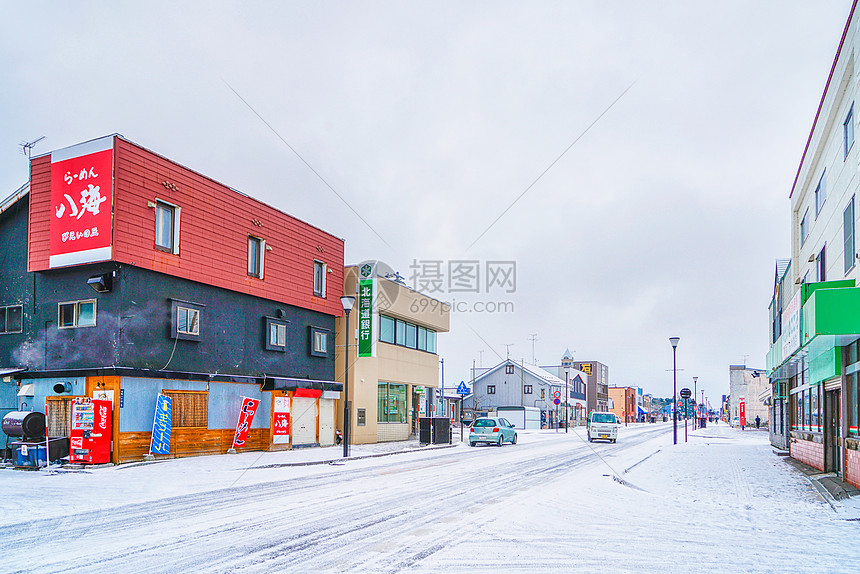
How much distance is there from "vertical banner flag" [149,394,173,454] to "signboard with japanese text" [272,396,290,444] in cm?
525

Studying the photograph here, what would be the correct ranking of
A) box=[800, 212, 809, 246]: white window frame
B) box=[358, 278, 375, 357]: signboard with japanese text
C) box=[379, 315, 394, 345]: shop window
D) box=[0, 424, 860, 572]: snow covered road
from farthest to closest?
box=[379, 315, 394, 345]: shop window < box=[358, 278, 375, 357]: signboard with japanese text < box=[800, 212, 809, 246]: white window frame < box=[0, 424, 860, 572]: snow covered road

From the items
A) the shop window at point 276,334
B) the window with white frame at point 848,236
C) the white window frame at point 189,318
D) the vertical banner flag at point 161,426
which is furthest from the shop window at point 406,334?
the window with white frame at point 848,236

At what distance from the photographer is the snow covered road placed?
25.8 feet

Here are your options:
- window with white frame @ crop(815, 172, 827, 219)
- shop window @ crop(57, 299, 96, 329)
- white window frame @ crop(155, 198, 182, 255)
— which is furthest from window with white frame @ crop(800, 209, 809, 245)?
shop window @ crop(57, 299, 96, 329)

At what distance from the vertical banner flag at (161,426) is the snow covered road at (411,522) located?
2364 millimetres

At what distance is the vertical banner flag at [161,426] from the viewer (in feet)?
69.2

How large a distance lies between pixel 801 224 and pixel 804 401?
7330 millimetres

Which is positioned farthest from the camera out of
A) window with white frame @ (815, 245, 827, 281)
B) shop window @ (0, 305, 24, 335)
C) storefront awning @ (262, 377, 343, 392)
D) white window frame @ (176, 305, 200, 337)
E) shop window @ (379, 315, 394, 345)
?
shop window @ (379, 315, 394, 345)

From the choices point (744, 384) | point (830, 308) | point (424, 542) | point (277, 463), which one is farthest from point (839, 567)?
point (744, 384)

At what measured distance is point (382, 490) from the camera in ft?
47.9

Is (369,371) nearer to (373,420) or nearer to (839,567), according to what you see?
(373,420)

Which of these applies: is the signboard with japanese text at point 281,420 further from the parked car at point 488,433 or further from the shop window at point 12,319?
the parked car at point 488,433

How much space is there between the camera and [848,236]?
16.7 metres

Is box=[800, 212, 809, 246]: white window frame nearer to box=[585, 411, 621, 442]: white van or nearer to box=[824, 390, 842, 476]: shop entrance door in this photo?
box=[824, 390, 842, 476]: shop entrance door
